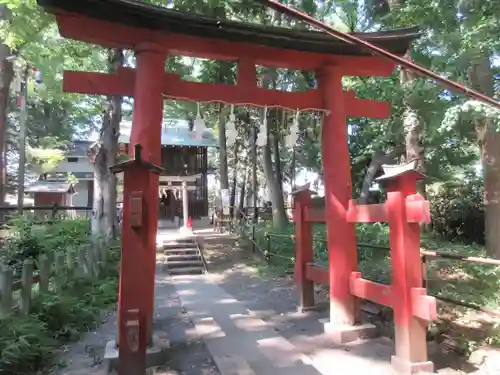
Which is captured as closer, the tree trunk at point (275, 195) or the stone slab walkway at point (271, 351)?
the stone slab walkway at point (271, 351)

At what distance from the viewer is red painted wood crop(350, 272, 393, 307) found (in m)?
4.87

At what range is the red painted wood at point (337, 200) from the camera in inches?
226

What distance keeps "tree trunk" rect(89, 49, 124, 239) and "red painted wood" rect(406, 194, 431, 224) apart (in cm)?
1035

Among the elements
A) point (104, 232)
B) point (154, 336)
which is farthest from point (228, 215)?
point (154, 336)

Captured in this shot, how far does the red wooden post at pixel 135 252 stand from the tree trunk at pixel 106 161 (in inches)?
349

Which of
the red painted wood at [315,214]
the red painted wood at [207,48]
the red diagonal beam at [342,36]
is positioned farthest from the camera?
the red painted wood at [315,214]

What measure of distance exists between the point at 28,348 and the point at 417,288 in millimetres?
4309

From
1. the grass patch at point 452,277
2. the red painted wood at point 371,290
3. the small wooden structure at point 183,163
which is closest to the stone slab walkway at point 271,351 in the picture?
the red painted wood at point 371,290

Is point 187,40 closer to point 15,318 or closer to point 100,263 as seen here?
point 15,318

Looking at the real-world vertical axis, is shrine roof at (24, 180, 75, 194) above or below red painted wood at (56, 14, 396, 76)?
below

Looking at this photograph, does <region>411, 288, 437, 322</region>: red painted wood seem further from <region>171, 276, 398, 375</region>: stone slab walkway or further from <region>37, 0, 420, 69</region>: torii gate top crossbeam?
<region>37, 0, 420, 69</region>: torii gate top crossbeam

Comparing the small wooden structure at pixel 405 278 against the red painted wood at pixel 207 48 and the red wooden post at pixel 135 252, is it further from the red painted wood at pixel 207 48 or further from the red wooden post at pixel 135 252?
the red wooden post at pixel 135 252

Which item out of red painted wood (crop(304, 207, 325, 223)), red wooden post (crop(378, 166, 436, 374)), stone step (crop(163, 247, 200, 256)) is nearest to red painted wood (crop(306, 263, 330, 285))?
red painted wood (crop(304, 207, 325, 223))

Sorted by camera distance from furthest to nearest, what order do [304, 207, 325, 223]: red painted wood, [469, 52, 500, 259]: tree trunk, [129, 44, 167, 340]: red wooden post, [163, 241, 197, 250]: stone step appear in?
[163, 241, 197, 250]: stone step, [469, 52, 500, 259]: tree trunk, [304, 207, 325, 223]: red painted wood, [129, 44, 167, 340]: red wooden post
